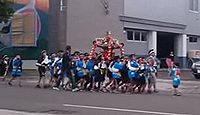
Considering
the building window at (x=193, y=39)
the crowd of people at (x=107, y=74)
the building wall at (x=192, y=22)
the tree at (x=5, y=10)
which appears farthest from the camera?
the building window at (x=193, y=39)

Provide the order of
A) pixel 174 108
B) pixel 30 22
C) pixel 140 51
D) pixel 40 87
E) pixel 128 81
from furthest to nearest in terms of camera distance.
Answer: pixel 140 51 → pixel 30 22 → pixel 40 87 → pixel 128 81 → pixel 174 108

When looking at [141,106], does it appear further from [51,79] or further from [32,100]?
[51,79]

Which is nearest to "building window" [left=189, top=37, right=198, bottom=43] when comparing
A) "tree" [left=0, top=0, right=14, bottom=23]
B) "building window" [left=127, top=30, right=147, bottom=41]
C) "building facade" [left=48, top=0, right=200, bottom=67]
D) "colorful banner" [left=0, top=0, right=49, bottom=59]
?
"building facade" [left=48, top=0, right=200, bottom=67]

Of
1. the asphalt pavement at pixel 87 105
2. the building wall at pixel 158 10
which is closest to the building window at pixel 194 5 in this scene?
the building wall at pixel 158 10

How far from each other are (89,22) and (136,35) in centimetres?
642

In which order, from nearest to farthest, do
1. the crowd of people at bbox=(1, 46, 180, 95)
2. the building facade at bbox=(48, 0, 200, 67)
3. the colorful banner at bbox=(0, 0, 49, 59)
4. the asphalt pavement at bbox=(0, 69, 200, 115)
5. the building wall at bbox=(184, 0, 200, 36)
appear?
the asphalt pavement at bbox=(0, 69, 200, 115), the crowd of people at bbox=(1, 46, 180, 95), the building facade at bbox=(48, 0, 200, 67), the colorful banner at bbox=(0, 0, 49, 59), the building wall at bbox=(184, 0, 200, 36)

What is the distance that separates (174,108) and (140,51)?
30096 mm

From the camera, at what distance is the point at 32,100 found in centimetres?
1691

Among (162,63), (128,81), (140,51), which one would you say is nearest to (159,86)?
(128,81)

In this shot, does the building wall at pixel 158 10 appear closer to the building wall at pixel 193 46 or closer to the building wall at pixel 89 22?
the building wall at pixel 89 22

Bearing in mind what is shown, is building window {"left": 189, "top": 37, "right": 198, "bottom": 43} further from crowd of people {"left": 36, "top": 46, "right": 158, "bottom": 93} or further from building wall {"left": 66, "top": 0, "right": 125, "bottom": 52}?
crowd of people {"left": 36, "top": 46, "right": 158, "bottom": 93}

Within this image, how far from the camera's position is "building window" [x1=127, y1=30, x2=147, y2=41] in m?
44.4

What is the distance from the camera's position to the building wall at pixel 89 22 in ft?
128

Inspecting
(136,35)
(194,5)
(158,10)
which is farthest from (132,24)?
(194,5)
